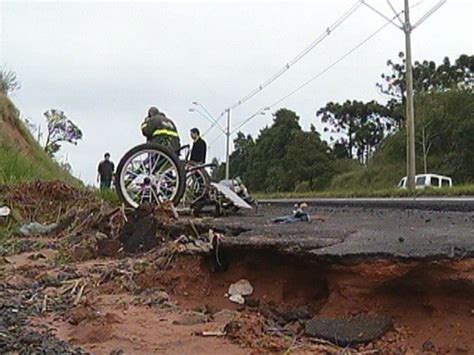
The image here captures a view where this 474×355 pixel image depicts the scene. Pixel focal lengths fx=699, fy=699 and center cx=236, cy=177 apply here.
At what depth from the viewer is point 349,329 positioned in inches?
123

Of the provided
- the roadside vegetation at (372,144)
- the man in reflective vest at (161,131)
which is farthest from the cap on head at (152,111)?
the roadside vegetation at (372,144)

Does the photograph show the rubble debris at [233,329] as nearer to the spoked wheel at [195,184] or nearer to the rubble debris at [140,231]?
the rubble debris at [140,231]

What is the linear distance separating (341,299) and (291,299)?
1.27 feet

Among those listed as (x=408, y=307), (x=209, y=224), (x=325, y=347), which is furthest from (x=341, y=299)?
(x=209, y=224)

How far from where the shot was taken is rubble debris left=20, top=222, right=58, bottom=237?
273 inches

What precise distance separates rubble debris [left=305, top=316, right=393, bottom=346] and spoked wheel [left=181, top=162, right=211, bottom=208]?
445 cm

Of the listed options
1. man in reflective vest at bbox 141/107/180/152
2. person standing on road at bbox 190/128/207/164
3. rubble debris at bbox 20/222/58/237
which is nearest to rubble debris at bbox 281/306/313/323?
rubble debris at bbox 20/222/58/237

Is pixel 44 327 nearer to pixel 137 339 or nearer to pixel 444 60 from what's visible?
pixel 137 339

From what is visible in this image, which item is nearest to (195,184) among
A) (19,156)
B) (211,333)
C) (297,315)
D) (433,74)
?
(19,156)

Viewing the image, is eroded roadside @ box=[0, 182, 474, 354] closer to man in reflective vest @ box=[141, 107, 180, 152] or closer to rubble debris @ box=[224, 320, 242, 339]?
rubble debris @ box=[224, 320, 242, 339]

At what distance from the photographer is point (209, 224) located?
5.57 metres

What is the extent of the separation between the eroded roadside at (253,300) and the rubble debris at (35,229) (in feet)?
6.54

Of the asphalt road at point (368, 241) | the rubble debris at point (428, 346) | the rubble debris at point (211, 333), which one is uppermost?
the asphalt road at point (368, 241)

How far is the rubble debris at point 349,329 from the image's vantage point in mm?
3031
